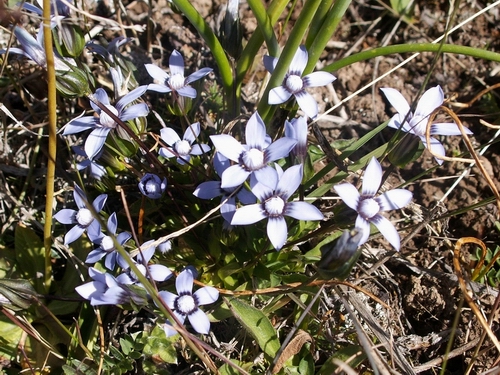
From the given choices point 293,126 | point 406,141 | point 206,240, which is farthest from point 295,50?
point 206,240

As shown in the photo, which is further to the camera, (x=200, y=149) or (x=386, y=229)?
(x=200, y=149)

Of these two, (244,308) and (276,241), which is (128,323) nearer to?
(244,308)

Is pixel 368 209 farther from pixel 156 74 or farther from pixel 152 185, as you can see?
→ pixel 156 74

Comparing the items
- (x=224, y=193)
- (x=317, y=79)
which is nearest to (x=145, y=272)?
(x=224, y=193)

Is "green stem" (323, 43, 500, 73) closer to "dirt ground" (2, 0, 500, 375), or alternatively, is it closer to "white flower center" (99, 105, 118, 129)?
"dirt ground" (2, 0, 500, 375)

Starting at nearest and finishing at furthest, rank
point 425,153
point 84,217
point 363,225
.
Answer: point 363,225 < point 84,217 < point 425,153
